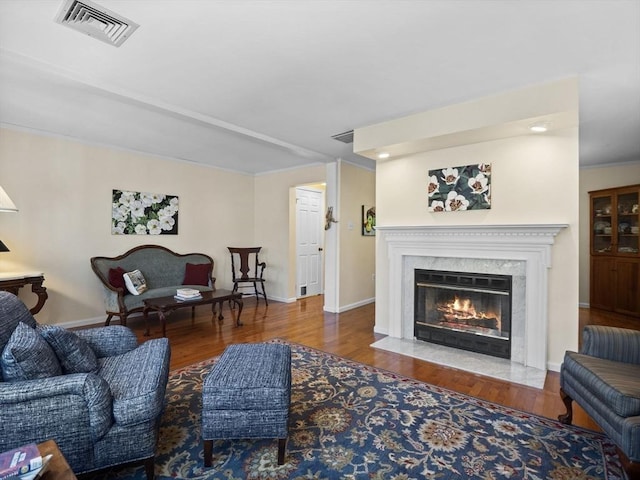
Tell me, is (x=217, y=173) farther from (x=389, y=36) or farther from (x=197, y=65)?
(x=389, y=36)

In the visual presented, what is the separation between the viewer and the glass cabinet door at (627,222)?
5.11 meters

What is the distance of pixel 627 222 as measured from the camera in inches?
205

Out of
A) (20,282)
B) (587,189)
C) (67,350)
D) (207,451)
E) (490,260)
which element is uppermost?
(587,189)

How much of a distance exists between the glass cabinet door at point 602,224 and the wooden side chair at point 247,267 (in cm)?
568

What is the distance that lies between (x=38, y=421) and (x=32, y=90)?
2.89 meters

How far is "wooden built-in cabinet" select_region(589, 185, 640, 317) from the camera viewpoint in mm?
5059

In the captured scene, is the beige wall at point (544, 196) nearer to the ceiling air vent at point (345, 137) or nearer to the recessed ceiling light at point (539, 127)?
the recessed ceiling light at point (539, 127)

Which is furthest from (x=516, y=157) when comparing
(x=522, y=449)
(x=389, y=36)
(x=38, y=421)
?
(x=38, y=421)

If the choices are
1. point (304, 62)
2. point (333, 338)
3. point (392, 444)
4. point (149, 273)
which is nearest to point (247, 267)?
point (149, 273)

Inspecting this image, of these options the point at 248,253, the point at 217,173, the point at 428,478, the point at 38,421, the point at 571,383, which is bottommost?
the point at 428,478

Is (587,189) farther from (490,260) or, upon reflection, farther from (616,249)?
(490,260)

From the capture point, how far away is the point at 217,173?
6.03 metres

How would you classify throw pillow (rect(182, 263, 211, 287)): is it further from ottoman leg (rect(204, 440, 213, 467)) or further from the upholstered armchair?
ottoman leg (rect(204, 440, 213, 467))

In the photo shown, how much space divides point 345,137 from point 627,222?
4.73m
